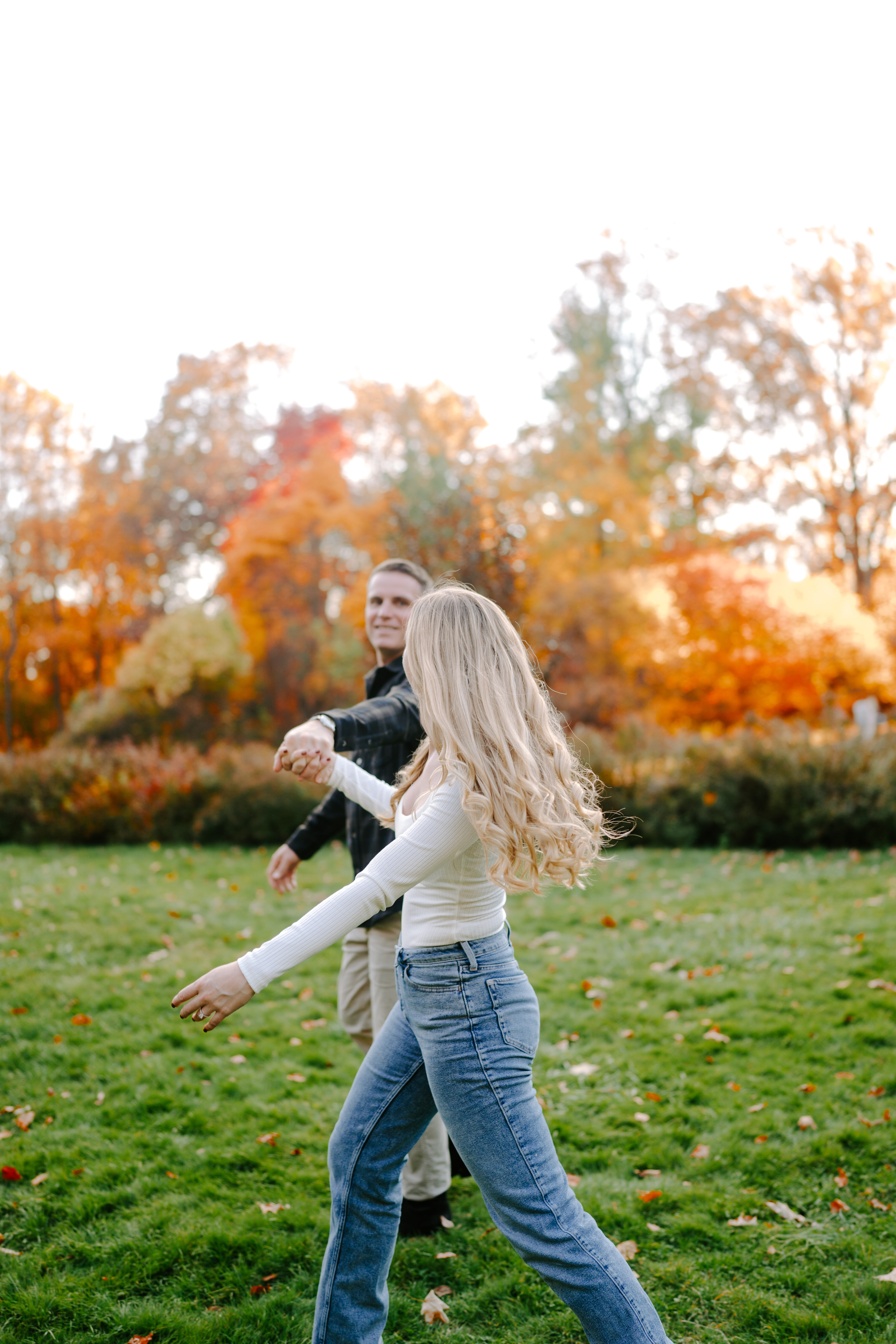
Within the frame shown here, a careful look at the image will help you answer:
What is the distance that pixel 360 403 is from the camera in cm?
2595

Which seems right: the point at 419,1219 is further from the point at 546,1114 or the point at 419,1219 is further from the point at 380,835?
the point at 380,835

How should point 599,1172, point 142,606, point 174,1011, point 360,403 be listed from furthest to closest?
point 142,606, point 360,403, point 174,1011, point 599,1172

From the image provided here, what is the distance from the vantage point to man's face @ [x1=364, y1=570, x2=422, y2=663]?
3432mm

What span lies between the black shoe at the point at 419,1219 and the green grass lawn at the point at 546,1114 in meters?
0.05

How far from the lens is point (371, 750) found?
10.7ft

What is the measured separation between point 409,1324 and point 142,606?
2936 cm

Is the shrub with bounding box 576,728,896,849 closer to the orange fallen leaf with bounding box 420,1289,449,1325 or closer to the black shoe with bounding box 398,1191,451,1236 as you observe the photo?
the black shoe with bounding box 398,1191,451,1236

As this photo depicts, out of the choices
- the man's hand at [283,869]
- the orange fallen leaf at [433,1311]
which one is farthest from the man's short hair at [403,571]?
the orange fallen leaf at [433,1311]

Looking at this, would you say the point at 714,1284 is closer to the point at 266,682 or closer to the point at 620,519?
the point at 620,519

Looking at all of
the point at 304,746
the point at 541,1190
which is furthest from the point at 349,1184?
the point at 304,746

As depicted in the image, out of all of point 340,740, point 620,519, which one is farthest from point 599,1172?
point 620,519

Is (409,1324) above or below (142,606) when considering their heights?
below

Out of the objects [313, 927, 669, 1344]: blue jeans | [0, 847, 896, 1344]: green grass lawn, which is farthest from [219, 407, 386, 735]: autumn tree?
[313, 927, 669, 1344]: blue jeans

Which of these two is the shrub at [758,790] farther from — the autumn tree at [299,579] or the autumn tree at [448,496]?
the autumn tree at [299,579]
